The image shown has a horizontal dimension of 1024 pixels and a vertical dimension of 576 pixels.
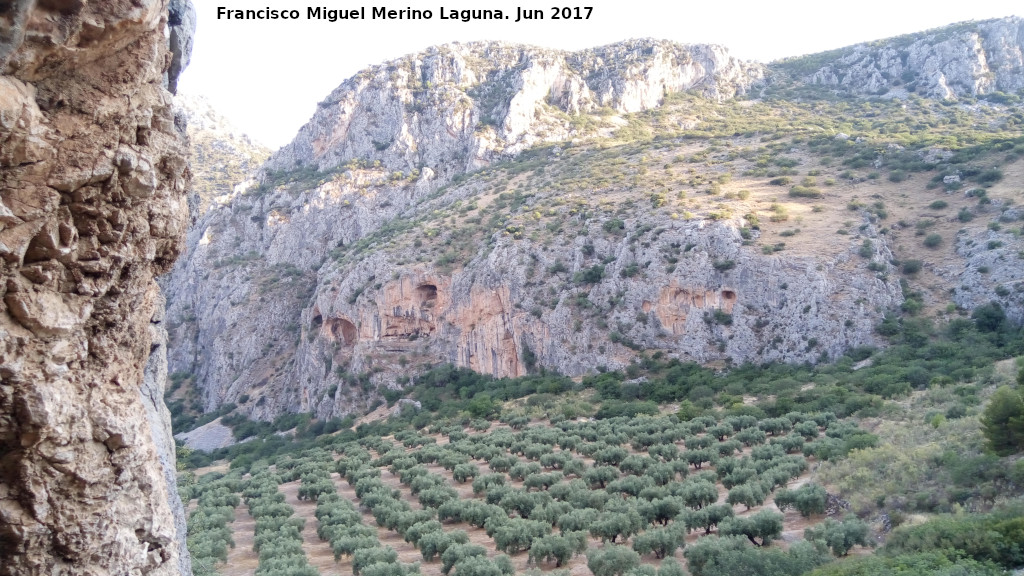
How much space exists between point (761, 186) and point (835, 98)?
3030cm

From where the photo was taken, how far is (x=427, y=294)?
4994 centimetres

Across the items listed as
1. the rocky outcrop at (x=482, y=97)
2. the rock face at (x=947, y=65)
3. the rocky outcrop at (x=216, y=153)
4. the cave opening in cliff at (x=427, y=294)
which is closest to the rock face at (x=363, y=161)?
the rocky outcrop at (x=482, y=97)

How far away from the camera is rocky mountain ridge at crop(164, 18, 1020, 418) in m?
38.3

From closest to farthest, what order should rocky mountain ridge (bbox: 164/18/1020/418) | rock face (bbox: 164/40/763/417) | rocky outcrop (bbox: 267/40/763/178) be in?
Result: rocky mountain ridge (bbox: 164/18/1020/418) < rock face (bbox: 164/40/763/417) < rocky outcrop (bbox: 267/40/763/178)

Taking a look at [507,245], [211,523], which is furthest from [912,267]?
[211,523]

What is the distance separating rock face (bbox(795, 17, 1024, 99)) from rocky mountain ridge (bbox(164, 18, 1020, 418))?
1.26m

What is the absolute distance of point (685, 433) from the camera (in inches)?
1011

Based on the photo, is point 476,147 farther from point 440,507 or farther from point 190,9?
point 190,9

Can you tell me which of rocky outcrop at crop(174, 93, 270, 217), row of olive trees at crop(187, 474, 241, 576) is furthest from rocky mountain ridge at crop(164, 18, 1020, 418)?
row of olive trees at crop(187, 474, 241, 576)

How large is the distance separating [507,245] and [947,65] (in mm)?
56287

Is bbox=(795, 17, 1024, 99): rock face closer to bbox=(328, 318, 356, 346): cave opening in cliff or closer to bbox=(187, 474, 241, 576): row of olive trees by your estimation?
bbox=(328, 318, 356, 346): cave opening in cliff

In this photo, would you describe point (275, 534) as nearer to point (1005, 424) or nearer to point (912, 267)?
point (1005, 424)

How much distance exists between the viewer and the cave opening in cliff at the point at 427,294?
162 feet

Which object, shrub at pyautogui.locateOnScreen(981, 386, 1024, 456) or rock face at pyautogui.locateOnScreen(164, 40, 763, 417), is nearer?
shrub at pyautogui.locateOnScreen(981, 386, 1024, 456)
